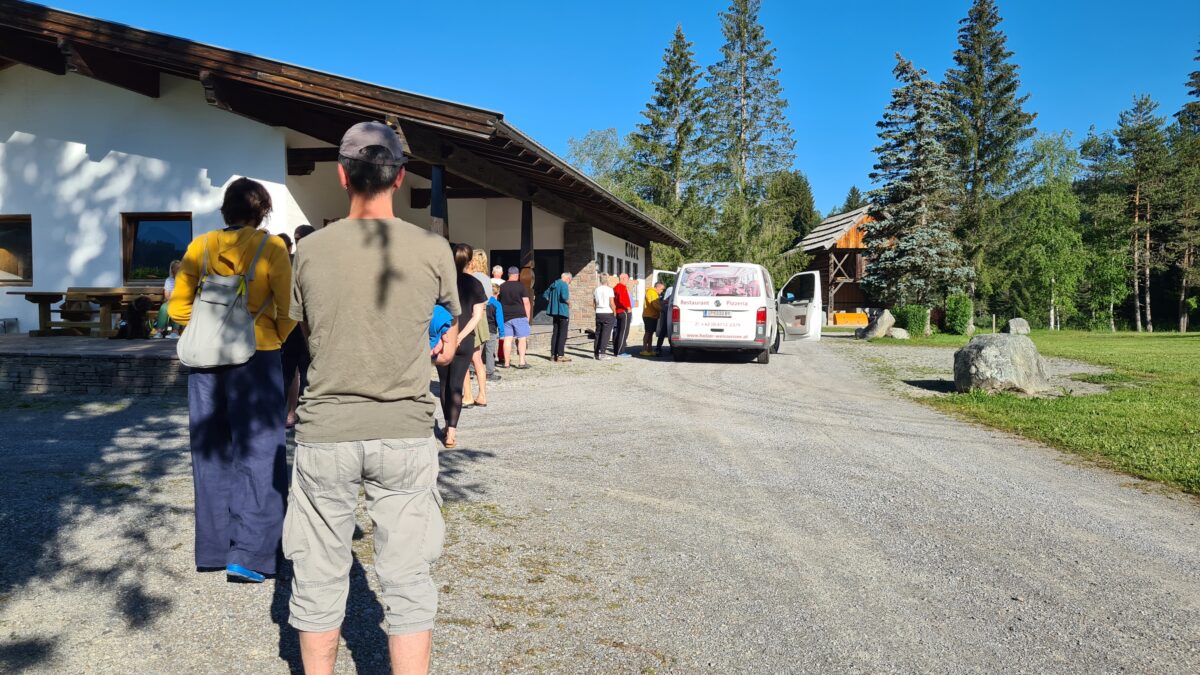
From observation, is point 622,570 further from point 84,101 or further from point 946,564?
point 84,101

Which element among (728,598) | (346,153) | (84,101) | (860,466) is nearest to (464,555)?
(728,598)

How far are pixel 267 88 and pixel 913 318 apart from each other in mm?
23589

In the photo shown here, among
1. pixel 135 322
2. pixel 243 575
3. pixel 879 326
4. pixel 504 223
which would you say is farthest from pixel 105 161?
pixel 879 326

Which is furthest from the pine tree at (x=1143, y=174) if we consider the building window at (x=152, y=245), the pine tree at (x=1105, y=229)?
the building window at (x=152, y=245)

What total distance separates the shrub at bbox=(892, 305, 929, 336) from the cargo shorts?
92.6ft

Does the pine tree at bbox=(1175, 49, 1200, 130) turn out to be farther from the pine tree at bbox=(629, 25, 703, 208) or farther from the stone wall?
the stone wall

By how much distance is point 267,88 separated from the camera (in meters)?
11.0

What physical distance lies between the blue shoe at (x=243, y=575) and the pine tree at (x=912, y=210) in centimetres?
2879

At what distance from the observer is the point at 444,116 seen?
10.0 metres

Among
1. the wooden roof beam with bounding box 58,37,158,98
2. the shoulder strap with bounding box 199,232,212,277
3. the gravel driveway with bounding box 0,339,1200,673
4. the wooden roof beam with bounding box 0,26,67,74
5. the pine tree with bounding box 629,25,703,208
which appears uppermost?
the pine tree with bounding box 629,25,703,208

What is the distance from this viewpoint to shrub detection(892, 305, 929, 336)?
27.8 m

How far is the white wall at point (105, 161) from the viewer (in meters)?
12.9

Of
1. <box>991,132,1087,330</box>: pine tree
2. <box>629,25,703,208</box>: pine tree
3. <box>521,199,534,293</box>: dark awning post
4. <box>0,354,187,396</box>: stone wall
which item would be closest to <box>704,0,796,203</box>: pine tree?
<box>629,25,703,208</box>: pine tree

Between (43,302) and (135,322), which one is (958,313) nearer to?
(135,322)
